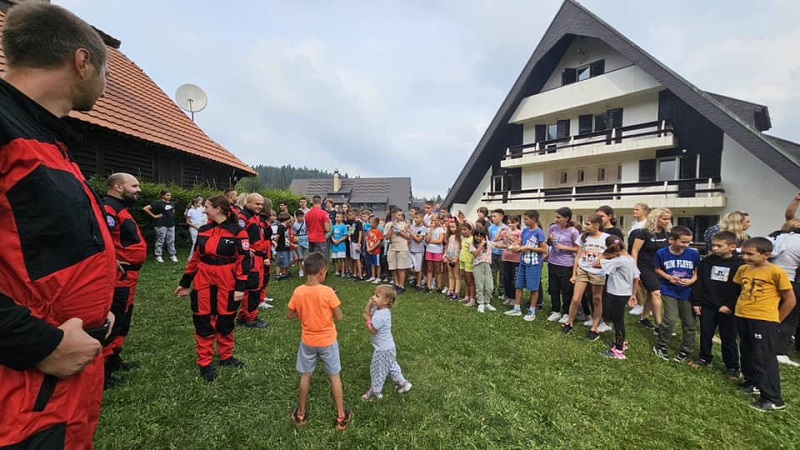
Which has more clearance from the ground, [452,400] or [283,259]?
[283,259]

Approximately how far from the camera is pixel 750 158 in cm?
1244

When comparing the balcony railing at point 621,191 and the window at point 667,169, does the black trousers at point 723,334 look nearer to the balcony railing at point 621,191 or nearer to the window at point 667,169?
the balcony railing at point 621,191

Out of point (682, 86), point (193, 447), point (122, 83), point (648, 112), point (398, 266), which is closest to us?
point (193, 447)

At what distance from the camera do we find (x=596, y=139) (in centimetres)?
1706

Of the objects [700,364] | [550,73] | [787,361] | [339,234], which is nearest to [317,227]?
[339,234]

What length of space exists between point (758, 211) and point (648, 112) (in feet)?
19.9

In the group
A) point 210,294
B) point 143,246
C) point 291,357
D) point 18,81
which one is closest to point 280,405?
point 291,357

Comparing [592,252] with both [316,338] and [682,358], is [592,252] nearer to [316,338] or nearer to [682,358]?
[682,358]

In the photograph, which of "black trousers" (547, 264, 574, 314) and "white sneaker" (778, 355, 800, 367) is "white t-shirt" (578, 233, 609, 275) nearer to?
"black trousers" (547, 264, 574, 314)

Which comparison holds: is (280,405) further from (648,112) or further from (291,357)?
(648,112)

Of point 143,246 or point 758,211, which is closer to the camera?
point 143,246

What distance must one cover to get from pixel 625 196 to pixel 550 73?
8659mm

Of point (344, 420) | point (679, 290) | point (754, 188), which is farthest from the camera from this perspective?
point (754, 188)

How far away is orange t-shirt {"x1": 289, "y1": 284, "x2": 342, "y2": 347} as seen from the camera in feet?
10.7
